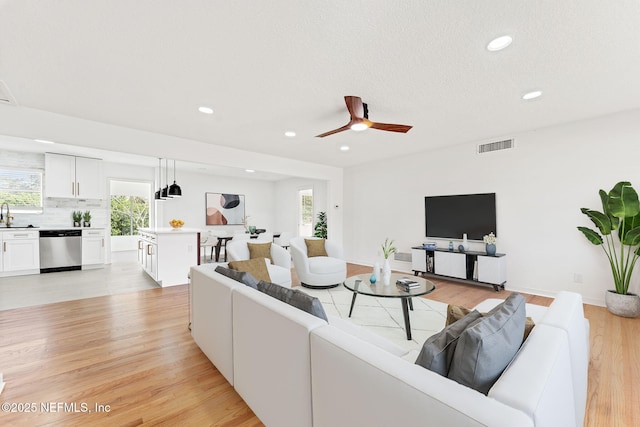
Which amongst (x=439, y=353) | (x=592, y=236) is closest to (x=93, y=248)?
(x=439, y=353)

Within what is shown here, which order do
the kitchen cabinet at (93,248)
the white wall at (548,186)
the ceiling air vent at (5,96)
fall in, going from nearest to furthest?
the ceiling air vent at (5,96) → the white wall at (548,186) → the kitchen cabinet at (93,248)

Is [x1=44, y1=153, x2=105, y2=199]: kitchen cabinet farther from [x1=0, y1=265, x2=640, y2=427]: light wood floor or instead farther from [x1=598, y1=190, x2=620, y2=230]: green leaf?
[x1=598, y1=190, x2=620, y2=230]: green leaf

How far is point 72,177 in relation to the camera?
625 cm

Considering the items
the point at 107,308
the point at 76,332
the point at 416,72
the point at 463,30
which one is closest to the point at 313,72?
the point at 416,72

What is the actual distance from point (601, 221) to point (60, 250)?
9489 mm

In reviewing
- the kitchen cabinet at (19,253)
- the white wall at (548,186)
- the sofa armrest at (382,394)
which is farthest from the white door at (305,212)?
the sofa armrest at (382,394)

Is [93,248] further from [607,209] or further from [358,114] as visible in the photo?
[607,209]

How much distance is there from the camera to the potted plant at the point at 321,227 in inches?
303

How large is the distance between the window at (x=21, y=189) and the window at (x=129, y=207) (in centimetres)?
138

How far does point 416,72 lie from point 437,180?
10.8 ft

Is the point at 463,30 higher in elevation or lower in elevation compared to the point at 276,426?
higher

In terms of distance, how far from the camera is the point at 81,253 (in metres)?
6.21

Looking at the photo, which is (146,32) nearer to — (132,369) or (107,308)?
(132,369)

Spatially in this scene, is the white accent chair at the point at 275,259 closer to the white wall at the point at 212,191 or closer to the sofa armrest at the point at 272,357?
the sofa armrest at the point at 272,357
